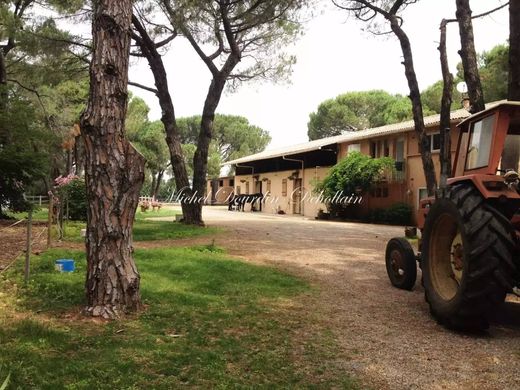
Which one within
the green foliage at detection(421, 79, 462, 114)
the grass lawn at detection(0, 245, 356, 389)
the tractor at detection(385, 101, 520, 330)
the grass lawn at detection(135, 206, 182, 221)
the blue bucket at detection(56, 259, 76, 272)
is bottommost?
the grass lawn at detection(0, 245, 356, 389)

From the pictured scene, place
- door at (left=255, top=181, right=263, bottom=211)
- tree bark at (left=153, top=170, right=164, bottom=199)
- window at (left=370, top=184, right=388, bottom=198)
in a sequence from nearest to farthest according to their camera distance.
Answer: window at (left=370, top=184, right=388, bottom=198) < door at (left=255, top=181, right=263, bottom=211) < tree bark at (left=153, top=170, right=164, bottom=199)

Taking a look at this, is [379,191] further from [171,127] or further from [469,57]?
[469,57]

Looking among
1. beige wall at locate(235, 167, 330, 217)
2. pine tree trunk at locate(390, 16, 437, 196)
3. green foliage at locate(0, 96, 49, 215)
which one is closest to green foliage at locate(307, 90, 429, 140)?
beige wall at locate(235, 167, 330, 217)

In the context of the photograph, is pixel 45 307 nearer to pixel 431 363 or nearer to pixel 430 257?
pixel 431 363

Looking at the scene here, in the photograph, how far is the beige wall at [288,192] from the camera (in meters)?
26.8

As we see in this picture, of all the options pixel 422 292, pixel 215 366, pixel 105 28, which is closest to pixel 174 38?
pixel 105 28

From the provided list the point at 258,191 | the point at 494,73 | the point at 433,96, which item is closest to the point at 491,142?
the point at 494,73

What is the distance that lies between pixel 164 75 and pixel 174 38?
4.99 feet

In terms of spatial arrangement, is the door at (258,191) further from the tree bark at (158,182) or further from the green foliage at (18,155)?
the green foliage at (18,155)

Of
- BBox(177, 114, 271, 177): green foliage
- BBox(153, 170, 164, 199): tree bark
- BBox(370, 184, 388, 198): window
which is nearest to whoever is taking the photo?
BBox(370, 184, 388, 198): window

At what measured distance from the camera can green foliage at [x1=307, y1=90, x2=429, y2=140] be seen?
137ft

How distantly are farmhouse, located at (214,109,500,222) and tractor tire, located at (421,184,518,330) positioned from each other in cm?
1195

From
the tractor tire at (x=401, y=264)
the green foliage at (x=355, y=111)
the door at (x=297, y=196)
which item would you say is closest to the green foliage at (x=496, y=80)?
the door at (x=297, y=196)

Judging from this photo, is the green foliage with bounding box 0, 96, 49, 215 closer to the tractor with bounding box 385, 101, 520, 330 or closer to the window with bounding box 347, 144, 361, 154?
the tractor with bounding box 385, 101, 520, 330
